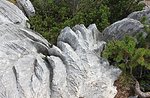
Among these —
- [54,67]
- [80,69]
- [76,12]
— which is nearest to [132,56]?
[80,69]

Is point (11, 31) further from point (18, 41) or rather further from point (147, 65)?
point (147, 65)

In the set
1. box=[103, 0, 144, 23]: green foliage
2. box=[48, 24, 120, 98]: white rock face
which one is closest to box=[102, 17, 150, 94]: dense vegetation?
box=[48, 24, 120, 98]: white rock face

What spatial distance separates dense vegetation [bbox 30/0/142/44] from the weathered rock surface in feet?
5.82

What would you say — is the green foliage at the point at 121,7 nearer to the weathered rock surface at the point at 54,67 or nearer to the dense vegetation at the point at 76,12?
the dense vegetation at the point at 76,12

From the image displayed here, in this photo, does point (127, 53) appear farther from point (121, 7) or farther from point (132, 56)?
point (121, 7)

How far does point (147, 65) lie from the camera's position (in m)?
11.2

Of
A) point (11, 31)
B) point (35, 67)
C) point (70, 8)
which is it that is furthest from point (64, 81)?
point (70, 8)

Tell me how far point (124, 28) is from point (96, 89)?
3303mm

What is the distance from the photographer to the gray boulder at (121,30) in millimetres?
12922

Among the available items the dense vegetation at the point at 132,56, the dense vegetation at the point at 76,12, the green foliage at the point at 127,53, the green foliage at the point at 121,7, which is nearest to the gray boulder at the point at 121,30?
the dense vegetation at the point at 132,56

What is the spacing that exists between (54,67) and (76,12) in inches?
228

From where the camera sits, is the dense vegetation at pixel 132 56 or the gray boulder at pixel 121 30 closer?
the dense vegetation at pixel 132 56

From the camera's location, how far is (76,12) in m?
15.8

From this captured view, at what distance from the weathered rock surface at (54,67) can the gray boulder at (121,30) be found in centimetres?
94
